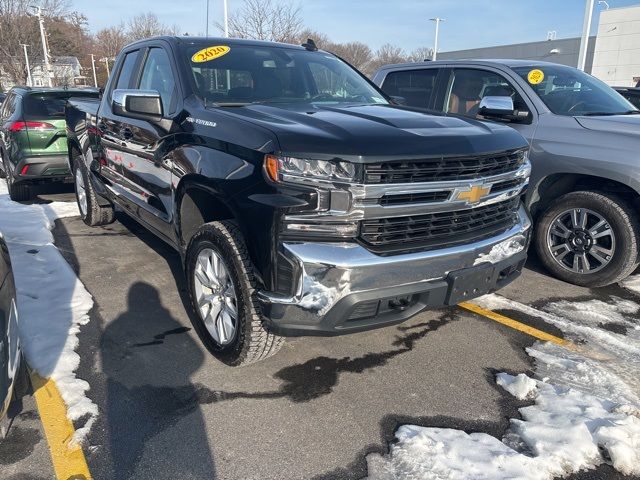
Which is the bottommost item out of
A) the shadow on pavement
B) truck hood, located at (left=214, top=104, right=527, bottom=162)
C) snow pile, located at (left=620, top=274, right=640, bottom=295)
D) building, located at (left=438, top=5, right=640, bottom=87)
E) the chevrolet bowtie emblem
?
the shadow on pavement

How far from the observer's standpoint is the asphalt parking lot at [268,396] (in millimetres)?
2377

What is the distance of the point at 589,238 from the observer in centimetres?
445

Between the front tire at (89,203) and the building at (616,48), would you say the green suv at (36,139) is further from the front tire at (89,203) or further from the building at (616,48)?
the building at (616,48)

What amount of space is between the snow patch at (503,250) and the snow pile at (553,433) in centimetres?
71

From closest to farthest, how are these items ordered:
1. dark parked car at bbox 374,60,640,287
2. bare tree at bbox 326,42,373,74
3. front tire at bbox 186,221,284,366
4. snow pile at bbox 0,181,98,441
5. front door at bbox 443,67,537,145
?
front tire at bbox 186,221,284,366 → snow pile at bbox 0,181,98,441 → dark parked car at bbox 374,60,640,287 → front door at bbox 443,67,537,145 → bare tree at bbox 326,42,373,74

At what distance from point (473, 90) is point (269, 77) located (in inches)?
97.6

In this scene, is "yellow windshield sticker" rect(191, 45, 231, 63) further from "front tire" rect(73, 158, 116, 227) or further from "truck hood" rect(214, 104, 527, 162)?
"front tire" rect(73, 158, 116, 227)

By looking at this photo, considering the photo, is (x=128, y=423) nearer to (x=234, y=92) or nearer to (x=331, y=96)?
(x=234, y=92)

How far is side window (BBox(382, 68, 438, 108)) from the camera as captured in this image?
5637mm

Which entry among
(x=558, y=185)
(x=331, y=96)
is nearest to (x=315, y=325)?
(x=331, y=96)

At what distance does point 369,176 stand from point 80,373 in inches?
80.6

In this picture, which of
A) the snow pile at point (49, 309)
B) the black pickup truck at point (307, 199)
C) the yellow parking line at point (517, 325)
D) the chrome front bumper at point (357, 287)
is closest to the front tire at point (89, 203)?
the snow pile at point (49, 309)

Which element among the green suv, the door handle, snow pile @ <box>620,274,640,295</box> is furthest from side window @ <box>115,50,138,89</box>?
snow pile @ <box>620,274,640,295</box>

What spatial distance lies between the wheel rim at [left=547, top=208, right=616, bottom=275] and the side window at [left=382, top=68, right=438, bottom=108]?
6.44ft
